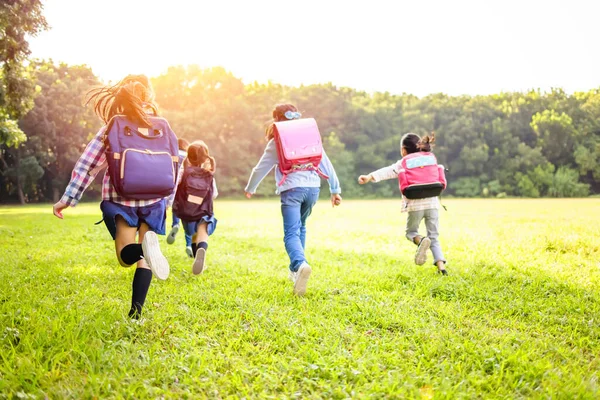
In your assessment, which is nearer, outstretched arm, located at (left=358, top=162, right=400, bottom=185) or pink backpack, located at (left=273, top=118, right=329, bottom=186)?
pink backpack, located at (left=273, top=118, right=329, bottom=186)

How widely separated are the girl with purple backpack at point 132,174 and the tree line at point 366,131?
3528cm

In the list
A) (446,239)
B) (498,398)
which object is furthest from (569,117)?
(498,398)

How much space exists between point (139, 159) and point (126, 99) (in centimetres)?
49

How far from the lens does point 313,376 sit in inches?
116

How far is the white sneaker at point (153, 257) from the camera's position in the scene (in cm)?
356

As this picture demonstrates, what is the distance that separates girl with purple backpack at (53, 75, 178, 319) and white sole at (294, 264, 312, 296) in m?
1.43

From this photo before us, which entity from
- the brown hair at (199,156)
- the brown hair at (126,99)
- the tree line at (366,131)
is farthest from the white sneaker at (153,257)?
the tree line at (366,131)

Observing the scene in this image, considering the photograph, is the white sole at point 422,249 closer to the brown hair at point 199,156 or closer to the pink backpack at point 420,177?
the pink backpack at point 420,177

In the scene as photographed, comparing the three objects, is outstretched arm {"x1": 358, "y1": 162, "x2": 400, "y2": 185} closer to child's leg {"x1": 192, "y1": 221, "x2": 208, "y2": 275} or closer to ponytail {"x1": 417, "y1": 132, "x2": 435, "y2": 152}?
ponytail {"x1": 417, "y1": 132, "x2": 435, "y2": 152}

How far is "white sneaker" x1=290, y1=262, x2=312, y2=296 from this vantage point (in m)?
4.61

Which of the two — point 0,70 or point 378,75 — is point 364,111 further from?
point 0,70

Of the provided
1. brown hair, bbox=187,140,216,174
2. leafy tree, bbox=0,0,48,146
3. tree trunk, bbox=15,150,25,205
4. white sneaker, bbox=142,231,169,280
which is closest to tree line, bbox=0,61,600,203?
tree trunk, bbox=15,150,25,205

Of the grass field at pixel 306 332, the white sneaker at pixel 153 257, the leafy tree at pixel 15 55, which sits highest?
the leafy tree at pixel 15 55

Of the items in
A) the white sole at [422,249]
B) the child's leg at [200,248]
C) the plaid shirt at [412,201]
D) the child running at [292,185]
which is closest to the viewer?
the child running at [292,185]
